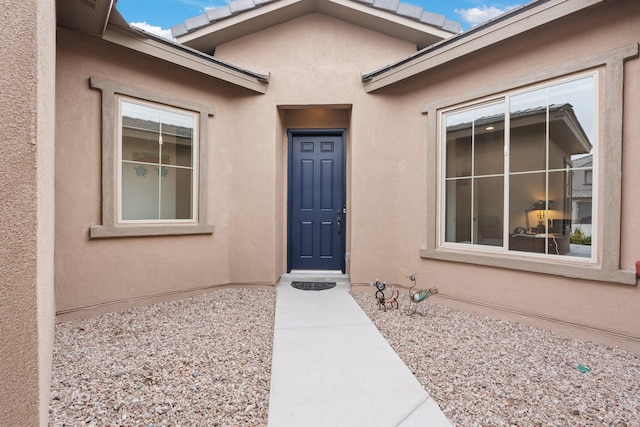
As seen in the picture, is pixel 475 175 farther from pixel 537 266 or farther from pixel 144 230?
pixel 144 230

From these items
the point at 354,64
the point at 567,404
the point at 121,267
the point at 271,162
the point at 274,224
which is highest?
the point at 354,64

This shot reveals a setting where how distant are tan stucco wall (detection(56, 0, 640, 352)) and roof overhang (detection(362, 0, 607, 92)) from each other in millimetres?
176

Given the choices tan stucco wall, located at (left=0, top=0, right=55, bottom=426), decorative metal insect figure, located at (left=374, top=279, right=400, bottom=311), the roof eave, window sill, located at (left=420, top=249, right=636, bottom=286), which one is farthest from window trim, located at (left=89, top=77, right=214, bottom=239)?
window sill, located at (left=420, top=249, right=636, bottom=286)

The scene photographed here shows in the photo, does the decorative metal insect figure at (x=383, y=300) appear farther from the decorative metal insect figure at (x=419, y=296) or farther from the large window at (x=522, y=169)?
the large window at (x=522, y=169)

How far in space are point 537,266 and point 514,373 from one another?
1371 mm

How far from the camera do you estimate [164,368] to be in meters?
2.31

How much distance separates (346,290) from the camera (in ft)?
15.0

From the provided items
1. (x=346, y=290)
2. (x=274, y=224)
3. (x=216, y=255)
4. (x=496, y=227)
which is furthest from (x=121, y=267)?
(x=496, y=227)

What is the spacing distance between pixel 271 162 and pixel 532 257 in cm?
358

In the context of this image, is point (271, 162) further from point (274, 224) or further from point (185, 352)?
point (185, 352)

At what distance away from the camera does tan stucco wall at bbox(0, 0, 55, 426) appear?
122 cm

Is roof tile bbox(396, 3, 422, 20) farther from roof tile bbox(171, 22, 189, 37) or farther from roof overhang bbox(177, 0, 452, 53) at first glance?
roof tile bbox(171, 22, 189, 37)

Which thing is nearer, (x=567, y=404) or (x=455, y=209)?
(x=567, y=404)

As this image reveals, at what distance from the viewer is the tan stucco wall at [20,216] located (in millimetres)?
1225
